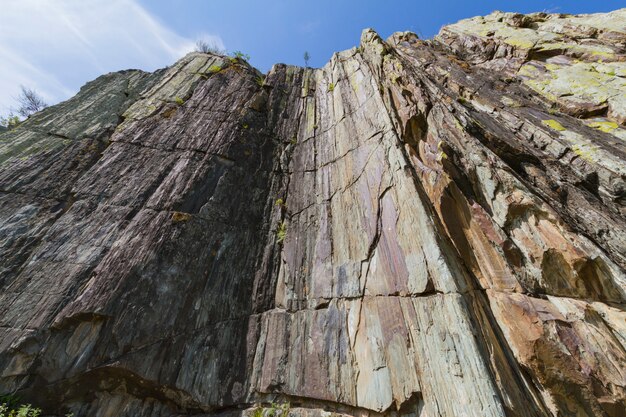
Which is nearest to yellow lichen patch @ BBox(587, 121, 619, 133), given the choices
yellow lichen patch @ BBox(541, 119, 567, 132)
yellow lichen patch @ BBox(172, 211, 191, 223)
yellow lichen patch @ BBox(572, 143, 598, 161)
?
yellow lichen patch @ BBox(541, 119, 567, 132)

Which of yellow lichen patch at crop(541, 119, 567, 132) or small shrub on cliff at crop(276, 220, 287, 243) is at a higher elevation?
yellow lichen patch at crop(541, 119, 567, 132)

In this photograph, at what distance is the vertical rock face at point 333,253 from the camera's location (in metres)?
5.12

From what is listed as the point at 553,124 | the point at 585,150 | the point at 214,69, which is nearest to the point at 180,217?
the point at 214,69

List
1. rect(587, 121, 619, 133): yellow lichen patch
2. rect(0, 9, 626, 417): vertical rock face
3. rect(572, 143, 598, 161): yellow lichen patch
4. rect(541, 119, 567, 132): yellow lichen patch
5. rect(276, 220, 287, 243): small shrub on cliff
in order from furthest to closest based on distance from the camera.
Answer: rect(276, 220, 287, 243): small shrub on cliff
rect(541, 119, 567, 132): yellow lichen patch
rect(587, 121, 619, 133): yellow lichen patch
rect(572, 143, 598, 161): yellow lichen patch
rect(0, 9, 626, 417): vertical rock face

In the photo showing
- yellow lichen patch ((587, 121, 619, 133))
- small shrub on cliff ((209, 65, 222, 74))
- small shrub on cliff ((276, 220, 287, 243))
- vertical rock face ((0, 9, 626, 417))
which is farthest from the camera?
small shrub on cliff ((209, 65, 222, 74))

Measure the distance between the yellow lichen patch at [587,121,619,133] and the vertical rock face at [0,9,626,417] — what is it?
0.19ft

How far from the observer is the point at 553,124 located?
9.33m

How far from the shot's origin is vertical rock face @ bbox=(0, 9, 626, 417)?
5.12 meters

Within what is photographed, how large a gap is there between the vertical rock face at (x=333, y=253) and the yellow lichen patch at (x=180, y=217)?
0.15ft

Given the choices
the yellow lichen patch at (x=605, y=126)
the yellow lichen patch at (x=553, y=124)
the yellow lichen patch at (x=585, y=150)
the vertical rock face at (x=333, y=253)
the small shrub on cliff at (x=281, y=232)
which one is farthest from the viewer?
the small shrub on cliff at (x=281, y=232)

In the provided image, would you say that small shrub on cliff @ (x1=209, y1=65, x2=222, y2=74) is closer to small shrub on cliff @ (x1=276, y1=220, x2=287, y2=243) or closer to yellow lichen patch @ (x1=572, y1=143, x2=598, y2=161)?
small shrub on cliff @ (x1=276, y1=220, x2=287, y2=243)

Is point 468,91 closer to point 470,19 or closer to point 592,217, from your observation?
point 592,217

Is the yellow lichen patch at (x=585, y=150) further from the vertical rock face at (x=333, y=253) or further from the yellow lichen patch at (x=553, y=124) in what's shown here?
the yellow lichen patch at (x=553, y=124)

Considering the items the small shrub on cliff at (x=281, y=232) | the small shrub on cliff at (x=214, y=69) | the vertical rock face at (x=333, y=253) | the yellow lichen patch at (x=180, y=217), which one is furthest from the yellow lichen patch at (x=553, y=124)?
the small shrub on cliff at (x=214, y=69)
